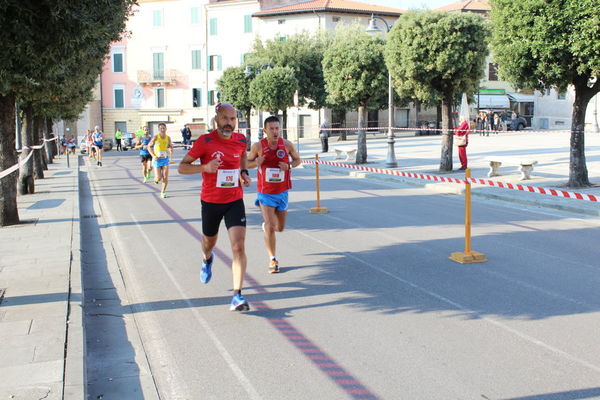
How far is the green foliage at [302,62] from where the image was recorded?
50.7 meters

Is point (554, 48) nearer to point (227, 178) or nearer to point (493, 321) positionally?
point (493, 321)

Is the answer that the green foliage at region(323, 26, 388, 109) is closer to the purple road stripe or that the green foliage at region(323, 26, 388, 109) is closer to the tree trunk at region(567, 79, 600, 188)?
the tree trunk at region(567, 79, 600, 188)

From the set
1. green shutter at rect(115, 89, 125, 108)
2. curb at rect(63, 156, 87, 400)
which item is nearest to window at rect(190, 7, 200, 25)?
green shutter at rect(115, 89, 125, 108)

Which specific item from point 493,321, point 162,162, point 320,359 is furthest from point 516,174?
point 320,359

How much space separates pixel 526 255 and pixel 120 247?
618cm

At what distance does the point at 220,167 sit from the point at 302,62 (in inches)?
1799

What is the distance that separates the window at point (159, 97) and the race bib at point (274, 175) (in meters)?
63.5

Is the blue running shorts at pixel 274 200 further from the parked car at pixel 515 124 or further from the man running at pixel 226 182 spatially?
the parked car at pixel 515 124

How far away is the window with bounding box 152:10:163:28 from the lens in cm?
6881

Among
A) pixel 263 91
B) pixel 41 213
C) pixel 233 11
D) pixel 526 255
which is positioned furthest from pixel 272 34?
pixel 526 255

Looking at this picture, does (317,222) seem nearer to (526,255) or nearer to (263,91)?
(526,255)

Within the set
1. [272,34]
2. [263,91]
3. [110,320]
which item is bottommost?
[110,320]

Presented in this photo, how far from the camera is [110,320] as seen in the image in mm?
6664

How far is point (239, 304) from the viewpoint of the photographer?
6.67 m
